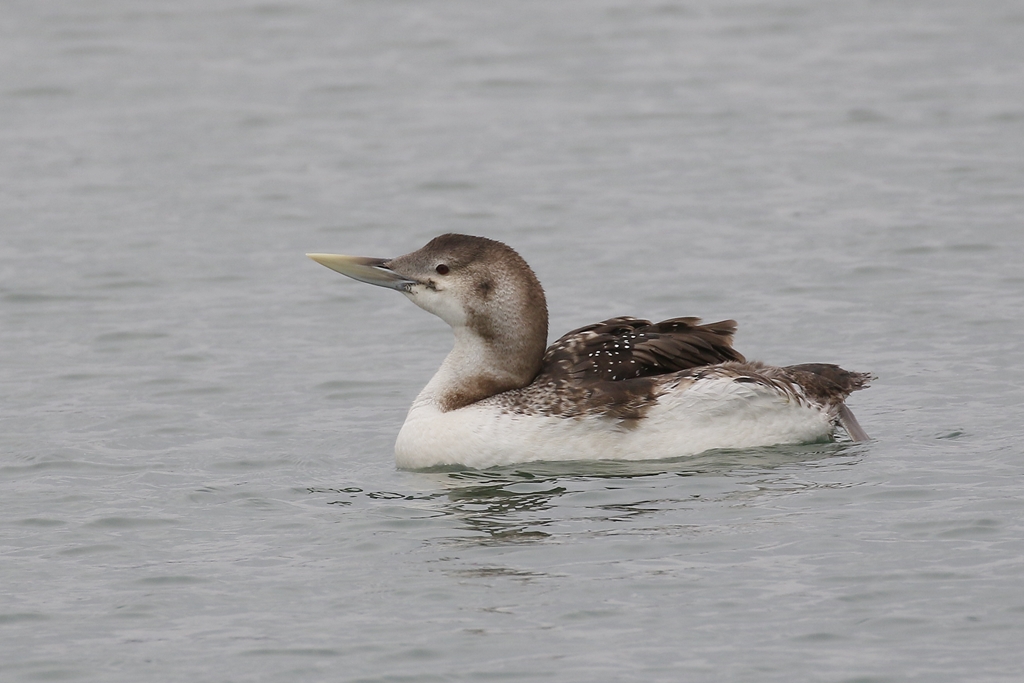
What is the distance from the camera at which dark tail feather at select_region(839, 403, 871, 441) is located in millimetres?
9141

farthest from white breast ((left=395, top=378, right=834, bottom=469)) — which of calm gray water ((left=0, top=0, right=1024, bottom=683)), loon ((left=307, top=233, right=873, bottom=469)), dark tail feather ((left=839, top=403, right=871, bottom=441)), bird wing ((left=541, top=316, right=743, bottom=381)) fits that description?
dark tail feather ((left=839, top=403, right=871, bottom=441))

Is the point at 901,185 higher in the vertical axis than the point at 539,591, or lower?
higher

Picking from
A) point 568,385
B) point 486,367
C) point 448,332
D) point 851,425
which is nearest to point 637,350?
point 568,385

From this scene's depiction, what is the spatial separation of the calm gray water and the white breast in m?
0.12

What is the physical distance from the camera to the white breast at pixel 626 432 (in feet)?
29.0

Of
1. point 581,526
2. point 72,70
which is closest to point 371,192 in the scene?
point 72,70

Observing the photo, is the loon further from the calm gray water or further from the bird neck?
the calm gray water

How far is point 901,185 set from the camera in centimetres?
1428

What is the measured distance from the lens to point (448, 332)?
12.1 m

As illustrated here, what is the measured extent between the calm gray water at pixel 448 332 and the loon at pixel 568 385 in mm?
169

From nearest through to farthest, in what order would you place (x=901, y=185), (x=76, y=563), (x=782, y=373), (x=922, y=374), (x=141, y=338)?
(x=76, y=563)
(x=782, y=373)
(x=922, y=374)
(x=141, y=338)
(x=901, y=185)

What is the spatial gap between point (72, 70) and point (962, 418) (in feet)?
36.3

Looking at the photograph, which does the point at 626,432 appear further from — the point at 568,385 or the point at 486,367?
the point at 486,367

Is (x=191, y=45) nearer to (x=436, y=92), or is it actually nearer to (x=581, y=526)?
(x=436, y=92)
